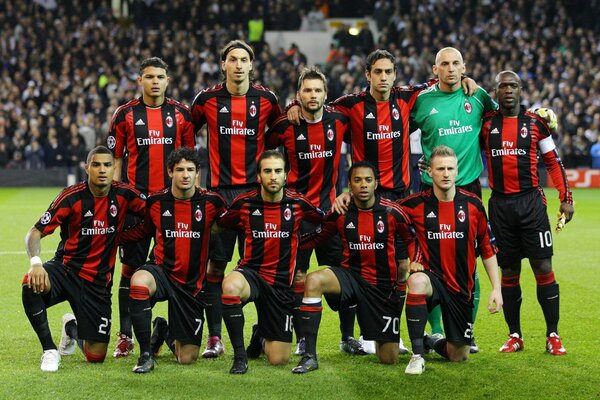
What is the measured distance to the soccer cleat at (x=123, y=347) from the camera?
7.43m

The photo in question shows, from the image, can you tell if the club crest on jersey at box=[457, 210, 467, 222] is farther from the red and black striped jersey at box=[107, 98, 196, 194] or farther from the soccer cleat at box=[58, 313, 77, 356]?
the soccer cleat at box=[58, 313, 77, 356]

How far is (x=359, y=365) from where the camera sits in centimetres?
711

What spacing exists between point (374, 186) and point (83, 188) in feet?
7.01

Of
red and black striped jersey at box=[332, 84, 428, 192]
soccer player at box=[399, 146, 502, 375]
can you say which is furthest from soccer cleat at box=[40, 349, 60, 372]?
red and black striped jersey at box=[332, 84, 428, 192]

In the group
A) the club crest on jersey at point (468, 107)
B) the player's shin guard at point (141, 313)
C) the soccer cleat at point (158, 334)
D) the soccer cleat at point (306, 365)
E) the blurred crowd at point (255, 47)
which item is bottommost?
the soccer cleat at point (306, 365)

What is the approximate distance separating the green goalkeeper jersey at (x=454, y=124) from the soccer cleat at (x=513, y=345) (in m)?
1.24

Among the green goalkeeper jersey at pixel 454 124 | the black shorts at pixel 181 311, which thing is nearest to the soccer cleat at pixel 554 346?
the green goalkeeper jersey at pixel 454 124

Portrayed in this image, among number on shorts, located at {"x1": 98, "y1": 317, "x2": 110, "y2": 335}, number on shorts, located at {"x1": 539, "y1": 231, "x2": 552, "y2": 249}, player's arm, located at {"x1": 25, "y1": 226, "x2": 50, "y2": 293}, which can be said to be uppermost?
number on shorts, located at {"x1": 539, "y1": 231, "x2": 552, "y2": 249}

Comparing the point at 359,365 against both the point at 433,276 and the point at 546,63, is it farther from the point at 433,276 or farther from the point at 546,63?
the point at 546,63

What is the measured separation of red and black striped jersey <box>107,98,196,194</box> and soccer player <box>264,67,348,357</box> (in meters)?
0.79

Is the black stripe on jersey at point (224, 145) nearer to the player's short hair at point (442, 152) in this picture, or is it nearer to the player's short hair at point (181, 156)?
the player's short hair at point (181, 156)

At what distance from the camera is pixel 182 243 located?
725cm

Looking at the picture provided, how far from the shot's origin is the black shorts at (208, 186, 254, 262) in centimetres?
754

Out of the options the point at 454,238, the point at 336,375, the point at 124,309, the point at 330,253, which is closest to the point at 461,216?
the point at 454,238
